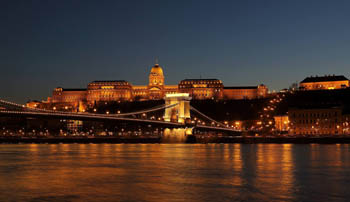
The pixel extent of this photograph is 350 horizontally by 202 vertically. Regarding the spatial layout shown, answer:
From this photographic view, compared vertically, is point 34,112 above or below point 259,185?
above

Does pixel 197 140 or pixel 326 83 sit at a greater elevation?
pixel 326 83

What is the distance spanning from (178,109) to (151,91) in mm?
82820

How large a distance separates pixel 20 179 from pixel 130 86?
141410mm

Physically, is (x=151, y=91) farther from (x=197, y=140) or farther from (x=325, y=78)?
(x=197, y=140)

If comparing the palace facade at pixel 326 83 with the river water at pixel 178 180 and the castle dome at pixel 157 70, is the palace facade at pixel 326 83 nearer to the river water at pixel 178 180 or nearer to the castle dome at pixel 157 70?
the castle dome at pixel 157 70

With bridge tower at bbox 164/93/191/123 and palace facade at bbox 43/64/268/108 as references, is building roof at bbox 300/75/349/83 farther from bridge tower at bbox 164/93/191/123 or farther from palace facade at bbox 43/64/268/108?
bridge tower at bbox 164/93/191/123

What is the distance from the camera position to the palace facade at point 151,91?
15750 centimetres

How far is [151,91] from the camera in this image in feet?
539

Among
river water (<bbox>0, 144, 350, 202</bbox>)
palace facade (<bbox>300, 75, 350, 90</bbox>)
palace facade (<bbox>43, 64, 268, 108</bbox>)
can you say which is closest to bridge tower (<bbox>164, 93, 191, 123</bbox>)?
river water (<bbox>0, 144, 350, 202</bbox>)

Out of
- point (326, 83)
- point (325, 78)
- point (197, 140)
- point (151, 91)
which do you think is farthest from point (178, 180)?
point (151, 91)

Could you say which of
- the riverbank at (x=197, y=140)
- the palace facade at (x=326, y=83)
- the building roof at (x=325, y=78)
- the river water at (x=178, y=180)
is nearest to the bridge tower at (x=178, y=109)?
the riverbank at (x=197, y=140)

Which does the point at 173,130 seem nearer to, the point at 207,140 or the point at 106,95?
the point at 207,140

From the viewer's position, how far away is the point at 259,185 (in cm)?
2667

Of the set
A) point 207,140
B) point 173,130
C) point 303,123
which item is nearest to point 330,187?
point 173,130
